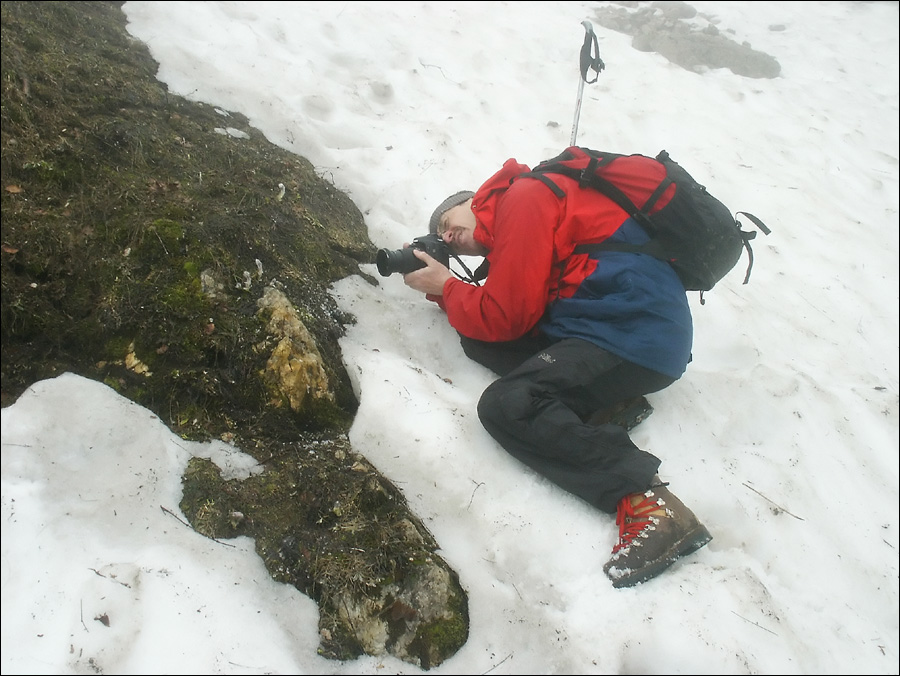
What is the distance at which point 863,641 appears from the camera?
240 centimetres

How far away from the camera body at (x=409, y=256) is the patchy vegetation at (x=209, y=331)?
1.13 feet

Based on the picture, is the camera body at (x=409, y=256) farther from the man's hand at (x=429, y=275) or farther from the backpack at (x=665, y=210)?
the backpack at (x=665, y=210)

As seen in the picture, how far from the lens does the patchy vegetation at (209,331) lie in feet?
6.64

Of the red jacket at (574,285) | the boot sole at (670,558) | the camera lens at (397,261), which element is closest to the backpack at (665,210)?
the red jacket at (574,285)

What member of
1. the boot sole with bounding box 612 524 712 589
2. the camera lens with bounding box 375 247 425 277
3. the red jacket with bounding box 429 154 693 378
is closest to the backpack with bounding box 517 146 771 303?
the red jacket with bounding box 429 154 693 378

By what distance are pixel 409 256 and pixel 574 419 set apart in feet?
4.21

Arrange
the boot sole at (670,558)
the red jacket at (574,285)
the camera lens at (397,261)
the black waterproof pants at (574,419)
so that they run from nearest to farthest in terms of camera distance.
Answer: the boot sole at (670,558) → the black waterproof pants at (574,419) → the red jacket at (574,285) → the camera lens at (397,261)

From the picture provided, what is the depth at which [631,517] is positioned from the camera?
7.95ft

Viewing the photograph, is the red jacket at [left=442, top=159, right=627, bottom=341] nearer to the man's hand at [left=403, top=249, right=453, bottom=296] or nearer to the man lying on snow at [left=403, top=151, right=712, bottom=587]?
the man lying on snow at [left=403, top=151, right=712, bottom=587]

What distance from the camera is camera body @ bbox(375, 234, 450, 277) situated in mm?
3136

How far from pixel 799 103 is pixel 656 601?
8.16 metres

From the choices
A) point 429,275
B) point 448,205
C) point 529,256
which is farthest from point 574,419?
point 448,205

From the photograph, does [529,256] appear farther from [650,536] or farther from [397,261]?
[650,536]

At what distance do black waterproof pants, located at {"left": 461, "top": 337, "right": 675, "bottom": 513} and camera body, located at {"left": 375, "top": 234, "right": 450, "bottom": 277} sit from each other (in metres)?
0.87
